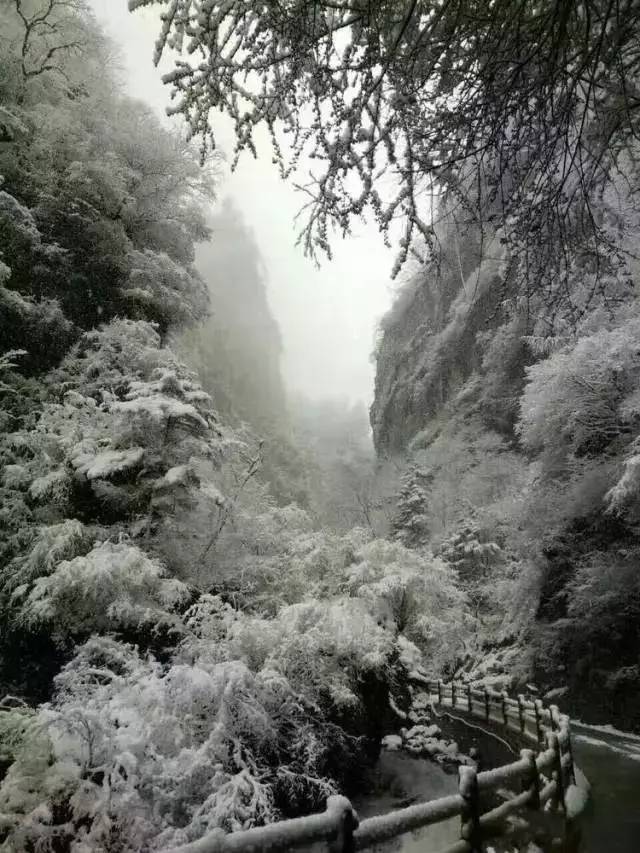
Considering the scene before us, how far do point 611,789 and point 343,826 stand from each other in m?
6.69

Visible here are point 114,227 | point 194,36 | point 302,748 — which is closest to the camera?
point 194,36

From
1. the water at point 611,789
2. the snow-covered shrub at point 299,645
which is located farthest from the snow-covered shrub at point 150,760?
the water at point 611,789

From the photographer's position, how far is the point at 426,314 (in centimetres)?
4547

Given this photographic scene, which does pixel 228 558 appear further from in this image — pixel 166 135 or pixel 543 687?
pixel 166 135

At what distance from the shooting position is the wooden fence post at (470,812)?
3969 mm

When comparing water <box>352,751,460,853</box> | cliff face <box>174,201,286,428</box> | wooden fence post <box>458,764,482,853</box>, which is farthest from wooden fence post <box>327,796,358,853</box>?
cliff face <box>174,201,286,428</box>

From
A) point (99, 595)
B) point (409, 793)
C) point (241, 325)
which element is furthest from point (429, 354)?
point (241, 325)

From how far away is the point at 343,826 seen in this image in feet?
9.82

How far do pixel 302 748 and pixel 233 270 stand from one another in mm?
83702

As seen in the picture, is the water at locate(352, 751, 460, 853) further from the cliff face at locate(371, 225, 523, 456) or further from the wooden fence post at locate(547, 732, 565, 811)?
the cliff face at locate(371, 225, 523, 456)

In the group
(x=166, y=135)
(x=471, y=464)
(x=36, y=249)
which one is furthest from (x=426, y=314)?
(x=36, y=249)

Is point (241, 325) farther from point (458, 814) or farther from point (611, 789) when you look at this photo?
point (458, 814)

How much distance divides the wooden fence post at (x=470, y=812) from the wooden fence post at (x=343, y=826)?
1313 mm

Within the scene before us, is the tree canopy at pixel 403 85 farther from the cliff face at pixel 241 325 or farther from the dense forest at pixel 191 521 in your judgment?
the cliff face at pixel 241 325
